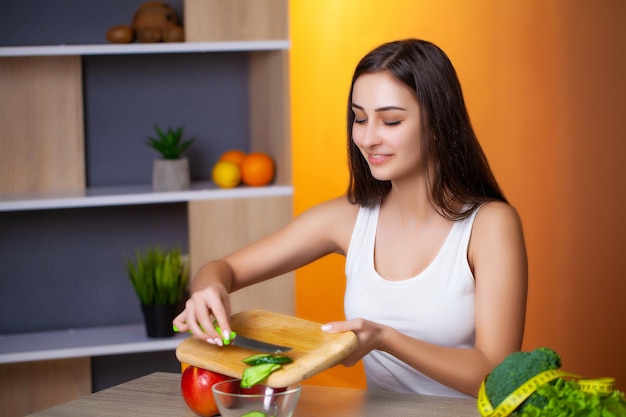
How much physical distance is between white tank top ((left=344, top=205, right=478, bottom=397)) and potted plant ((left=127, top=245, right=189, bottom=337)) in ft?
3.68

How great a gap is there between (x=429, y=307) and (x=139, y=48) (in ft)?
4.66

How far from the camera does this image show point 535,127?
3107 mm

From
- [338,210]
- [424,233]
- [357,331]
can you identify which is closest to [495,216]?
[424,233]

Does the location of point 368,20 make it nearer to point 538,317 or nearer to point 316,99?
point 316,99

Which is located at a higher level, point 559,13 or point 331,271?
point 559,13

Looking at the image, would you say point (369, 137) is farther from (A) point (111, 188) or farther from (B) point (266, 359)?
(A) point (111, 188)

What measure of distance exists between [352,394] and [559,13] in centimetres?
197

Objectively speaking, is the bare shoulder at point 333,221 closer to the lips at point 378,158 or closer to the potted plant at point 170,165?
the lips at point 378,158

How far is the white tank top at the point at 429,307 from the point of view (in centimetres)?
188

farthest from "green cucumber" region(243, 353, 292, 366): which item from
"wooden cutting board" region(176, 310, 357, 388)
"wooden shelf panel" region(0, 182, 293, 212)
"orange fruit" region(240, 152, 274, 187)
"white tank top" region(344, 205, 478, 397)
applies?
"orange fruit" region(240, 152, 274, 187)

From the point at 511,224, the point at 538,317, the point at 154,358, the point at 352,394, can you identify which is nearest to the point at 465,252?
the point at 511,224

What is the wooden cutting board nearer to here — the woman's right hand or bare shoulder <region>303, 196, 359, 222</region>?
the woman's right hand

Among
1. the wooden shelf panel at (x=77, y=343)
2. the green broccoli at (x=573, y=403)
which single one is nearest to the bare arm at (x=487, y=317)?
the green broccoli at (x=573, y=403)

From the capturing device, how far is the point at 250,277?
2.12 m
